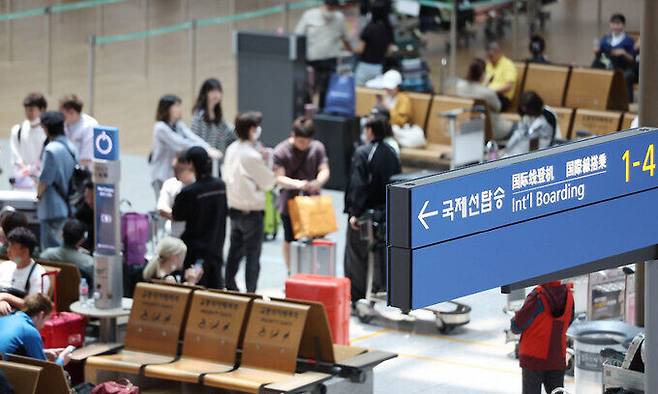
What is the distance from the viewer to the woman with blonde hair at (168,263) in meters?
11.6

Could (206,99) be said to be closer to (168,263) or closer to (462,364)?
(168,263)

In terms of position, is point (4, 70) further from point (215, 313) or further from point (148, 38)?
point (215, 313)

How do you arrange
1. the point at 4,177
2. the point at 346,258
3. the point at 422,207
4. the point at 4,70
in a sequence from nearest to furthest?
1. the point at 422,207
2. the point at 346,258
3. the point at 4,177
4. the point at 4,70

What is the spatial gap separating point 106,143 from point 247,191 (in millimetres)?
2157

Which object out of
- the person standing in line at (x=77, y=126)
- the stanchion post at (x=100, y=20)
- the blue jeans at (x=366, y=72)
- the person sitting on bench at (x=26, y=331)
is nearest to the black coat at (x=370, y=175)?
the person standing in line at (x=77, y=126)

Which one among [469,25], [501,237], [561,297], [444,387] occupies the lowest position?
[444,387]

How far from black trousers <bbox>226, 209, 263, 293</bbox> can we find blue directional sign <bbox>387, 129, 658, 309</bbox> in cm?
625

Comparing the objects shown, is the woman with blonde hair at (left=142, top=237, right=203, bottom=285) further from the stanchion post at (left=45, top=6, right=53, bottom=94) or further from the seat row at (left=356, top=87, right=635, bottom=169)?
the stanchion post at (left=45, top=6, right=53, bottom=94)

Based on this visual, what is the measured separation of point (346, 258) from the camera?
13.9 m

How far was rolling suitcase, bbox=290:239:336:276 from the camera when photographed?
44.7 ft

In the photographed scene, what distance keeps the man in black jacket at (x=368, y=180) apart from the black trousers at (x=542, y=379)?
346 centimetres

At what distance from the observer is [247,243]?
532 inches

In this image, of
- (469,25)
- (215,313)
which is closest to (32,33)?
(469,25)

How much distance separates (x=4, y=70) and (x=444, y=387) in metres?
12.8
